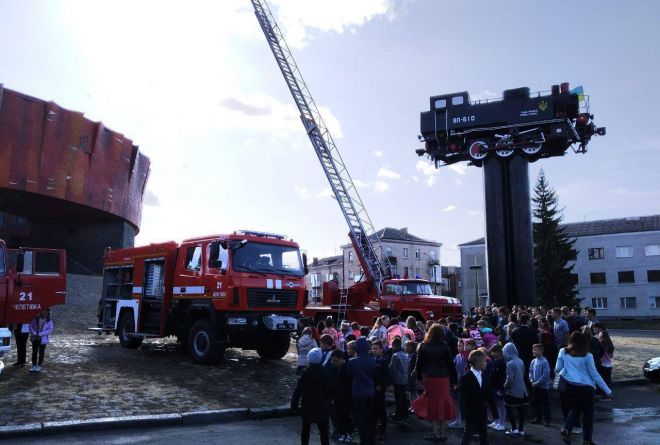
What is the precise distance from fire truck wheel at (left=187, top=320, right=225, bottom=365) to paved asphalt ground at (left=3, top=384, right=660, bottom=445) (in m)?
4.53

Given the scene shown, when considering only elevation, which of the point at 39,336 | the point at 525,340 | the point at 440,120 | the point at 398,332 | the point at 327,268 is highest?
the point at 440,120

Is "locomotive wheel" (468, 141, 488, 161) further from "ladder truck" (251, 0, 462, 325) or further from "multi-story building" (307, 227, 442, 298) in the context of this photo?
"multi-story building" (307, 227, 442, 298)

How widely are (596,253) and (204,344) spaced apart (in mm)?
52815

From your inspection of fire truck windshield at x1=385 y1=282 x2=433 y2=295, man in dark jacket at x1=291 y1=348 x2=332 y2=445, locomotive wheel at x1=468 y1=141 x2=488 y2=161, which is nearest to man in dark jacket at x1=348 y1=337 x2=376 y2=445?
man in dark jacket at x1=291 y1=348 x2=332 y2=445

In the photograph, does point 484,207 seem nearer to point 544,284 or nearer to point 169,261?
point 169,261

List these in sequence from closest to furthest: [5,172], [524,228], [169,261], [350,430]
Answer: [350,430] → [169,261] → [524,228] → [5,172]

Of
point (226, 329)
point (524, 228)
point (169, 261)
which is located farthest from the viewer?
point (524, 228)

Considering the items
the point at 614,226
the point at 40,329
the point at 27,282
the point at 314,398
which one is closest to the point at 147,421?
the point at 314,398

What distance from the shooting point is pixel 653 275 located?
174 ft

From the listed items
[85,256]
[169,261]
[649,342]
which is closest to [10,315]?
[169,261]

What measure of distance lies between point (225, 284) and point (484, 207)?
17.4 metres

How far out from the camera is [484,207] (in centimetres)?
2705

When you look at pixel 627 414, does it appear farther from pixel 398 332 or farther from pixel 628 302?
pixel 628 302

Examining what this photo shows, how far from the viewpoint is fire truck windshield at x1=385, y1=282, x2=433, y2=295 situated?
19.8 m
